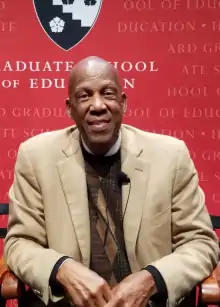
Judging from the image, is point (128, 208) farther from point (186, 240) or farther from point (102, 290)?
point (102, 290)

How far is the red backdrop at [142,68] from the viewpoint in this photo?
8.33ft

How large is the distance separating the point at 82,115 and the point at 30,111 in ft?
2.96

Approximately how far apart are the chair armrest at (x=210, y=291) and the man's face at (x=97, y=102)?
0.60 metres

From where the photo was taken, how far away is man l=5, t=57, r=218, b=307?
178cm

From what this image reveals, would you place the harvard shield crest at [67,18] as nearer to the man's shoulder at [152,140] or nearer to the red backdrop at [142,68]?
the red backdrop at [142,68]

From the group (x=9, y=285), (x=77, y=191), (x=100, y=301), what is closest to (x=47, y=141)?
(x=77, y=191)

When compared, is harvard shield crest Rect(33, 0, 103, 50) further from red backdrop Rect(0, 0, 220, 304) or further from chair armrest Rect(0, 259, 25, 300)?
chair armrest Rect(0, 259, 25, 300)

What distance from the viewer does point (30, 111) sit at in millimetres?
2633

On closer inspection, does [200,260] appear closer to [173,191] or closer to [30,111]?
[173,191]

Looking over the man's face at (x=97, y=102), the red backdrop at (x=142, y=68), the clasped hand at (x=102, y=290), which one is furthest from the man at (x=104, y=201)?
the red backdrop at (x=142, y=68)

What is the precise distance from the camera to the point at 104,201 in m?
1.85

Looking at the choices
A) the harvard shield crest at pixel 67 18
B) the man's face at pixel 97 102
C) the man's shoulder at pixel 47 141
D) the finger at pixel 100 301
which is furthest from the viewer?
the harvard shield crest at pixel 67 18

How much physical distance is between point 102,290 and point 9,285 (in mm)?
329

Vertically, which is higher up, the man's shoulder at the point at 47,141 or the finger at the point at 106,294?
the man's shoulder at the point at 47,141
